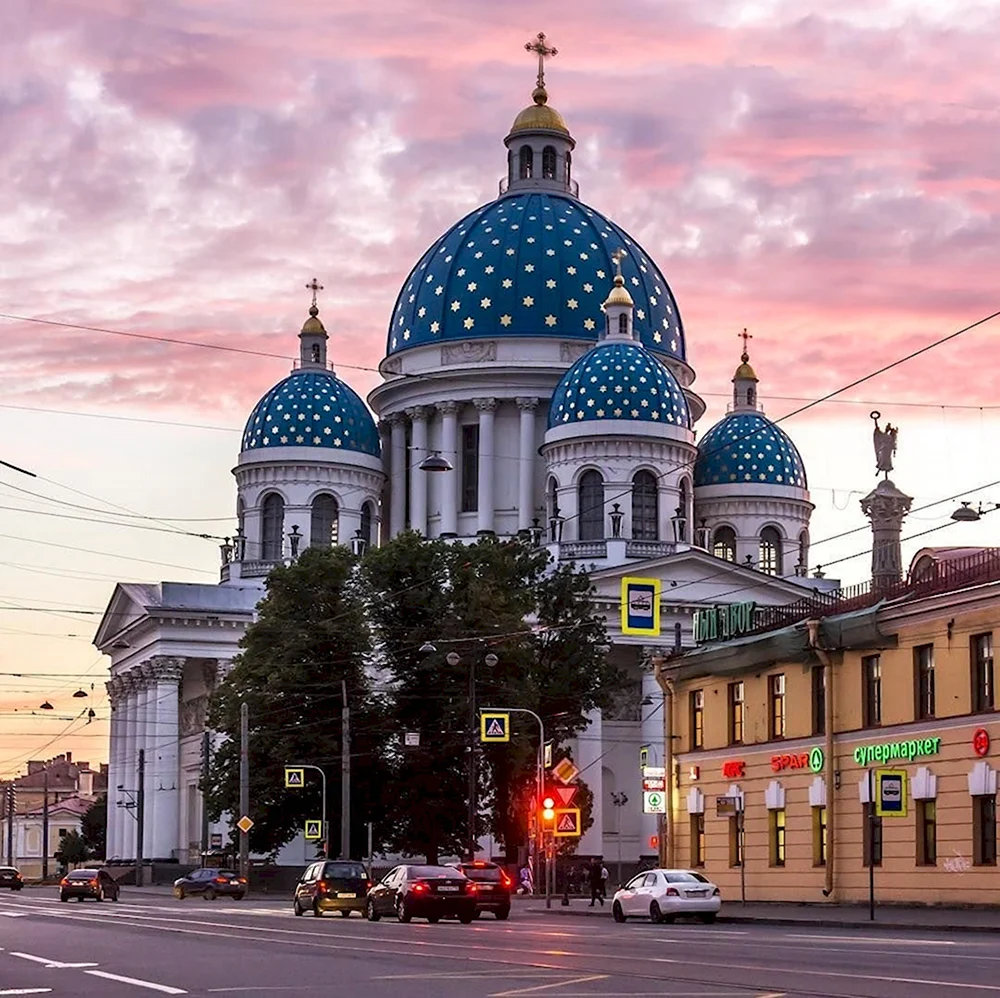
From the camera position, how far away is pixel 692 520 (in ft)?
366

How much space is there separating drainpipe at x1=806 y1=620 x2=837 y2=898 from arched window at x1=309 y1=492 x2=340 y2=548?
215 feet

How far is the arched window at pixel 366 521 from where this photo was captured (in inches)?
4587

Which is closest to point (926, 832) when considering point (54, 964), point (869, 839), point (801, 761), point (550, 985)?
point (869, 839)

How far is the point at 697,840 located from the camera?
195 ft

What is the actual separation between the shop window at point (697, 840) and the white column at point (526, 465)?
54.5 meters

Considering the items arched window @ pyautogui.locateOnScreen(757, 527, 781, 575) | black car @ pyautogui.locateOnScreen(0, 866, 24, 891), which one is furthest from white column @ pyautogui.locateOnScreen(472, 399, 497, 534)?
black car @ pyautogui.locateOnScreen(0, 866, 24, 891)

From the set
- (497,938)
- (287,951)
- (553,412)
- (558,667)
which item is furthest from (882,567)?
(287,951)

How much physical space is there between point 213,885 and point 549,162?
201 ft

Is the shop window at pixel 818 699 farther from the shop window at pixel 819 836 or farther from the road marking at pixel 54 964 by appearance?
the road marking at pixel 54 964

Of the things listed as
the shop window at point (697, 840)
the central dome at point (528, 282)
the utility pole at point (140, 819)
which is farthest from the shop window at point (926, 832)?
the central dome at point (528, 282)

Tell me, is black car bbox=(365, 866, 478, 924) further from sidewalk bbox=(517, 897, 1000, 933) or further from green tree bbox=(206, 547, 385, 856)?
green tree bbox=(206, 547, 385, 856)

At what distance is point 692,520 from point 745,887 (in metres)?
57.7

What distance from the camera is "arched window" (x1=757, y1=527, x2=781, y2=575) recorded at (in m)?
118

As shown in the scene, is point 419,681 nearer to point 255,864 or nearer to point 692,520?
point 255,864
